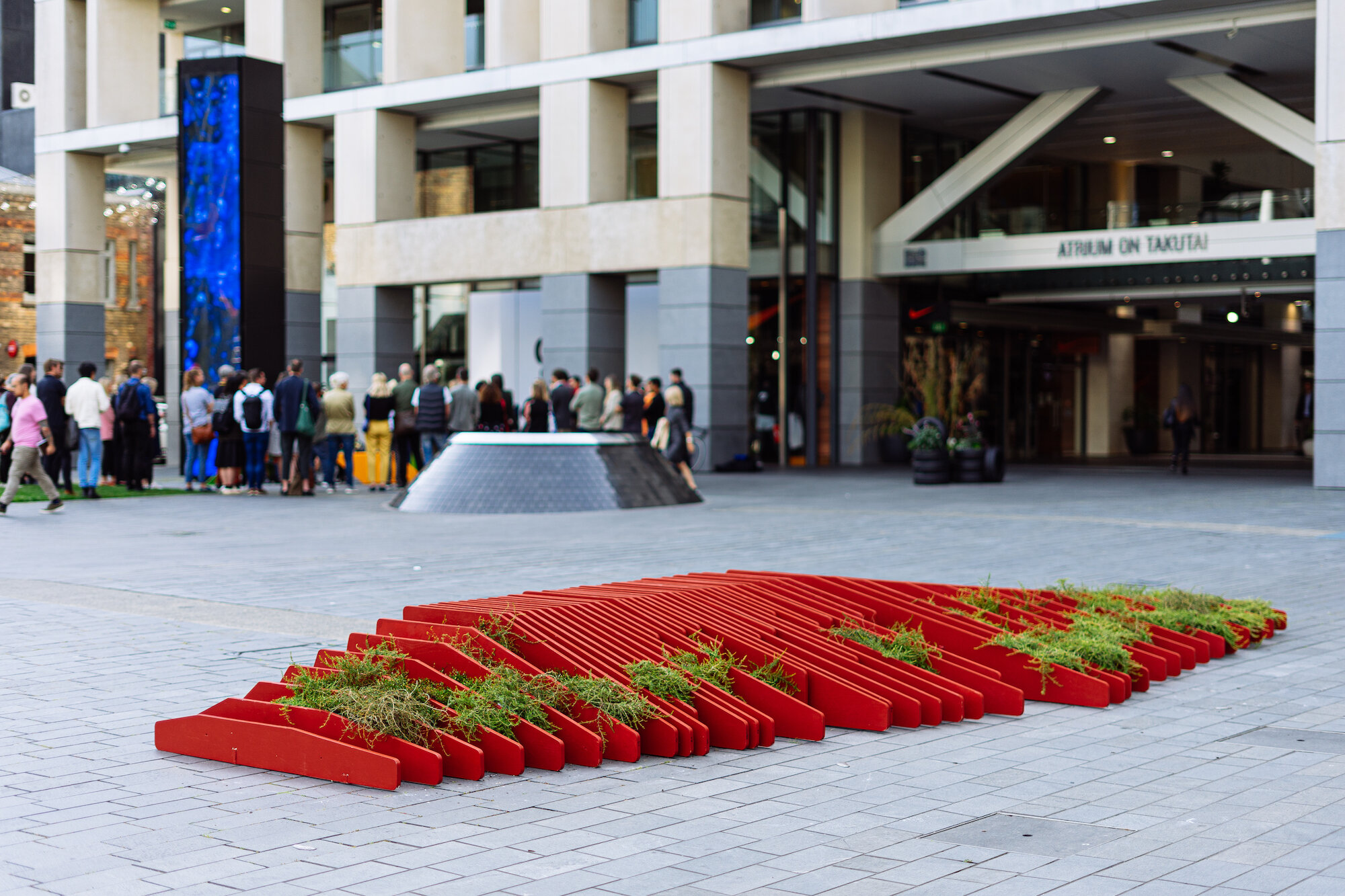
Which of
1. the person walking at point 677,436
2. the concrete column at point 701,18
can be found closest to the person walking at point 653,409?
the person walking at point 677,436

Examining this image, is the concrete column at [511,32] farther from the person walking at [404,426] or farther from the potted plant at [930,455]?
the potted plant at [930,455]

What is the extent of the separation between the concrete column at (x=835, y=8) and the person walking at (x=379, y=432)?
9.82 m

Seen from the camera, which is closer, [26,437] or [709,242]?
[26,437]

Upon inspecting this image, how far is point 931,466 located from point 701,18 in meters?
9.31

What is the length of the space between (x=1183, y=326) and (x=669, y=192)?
18.4 meters

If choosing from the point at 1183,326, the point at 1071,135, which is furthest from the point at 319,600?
the point at 1183,326

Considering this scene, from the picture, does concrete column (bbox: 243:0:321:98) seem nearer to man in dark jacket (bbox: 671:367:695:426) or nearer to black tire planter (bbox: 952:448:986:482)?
man in dark jacket (bbox: 671:367:695:426)

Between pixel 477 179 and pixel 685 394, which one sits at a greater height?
pixel 477 179

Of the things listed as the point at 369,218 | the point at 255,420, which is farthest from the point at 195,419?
the point at 369,218

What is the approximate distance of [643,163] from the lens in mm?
31875

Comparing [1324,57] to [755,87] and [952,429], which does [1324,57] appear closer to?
[952,429]

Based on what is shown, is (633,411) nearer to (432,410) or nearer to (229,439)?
(432,410)

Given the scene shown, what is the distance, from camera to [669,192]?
2712 cm

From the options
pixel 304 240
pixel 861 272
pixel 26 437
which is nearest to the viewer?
pixel 26 437
